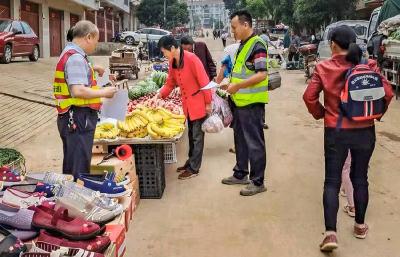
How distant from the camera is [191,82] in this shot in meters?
6.05

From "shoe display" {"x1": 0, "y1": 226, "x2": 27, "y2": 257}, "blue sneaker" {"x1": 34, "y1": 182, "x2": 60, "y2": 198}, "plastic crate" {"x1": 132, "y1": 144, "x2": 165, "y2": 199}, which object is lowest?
"plastic crate" {"x1": 132, "y1": 144, "x2": 165, "y2": 199}

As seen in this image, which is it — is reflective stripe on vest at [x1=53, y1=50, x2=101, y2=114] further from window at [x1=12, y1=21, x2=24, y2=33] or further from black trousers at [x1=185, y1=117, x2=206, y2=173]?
window at [x1=12, y1=21, x2=24, y2=33]

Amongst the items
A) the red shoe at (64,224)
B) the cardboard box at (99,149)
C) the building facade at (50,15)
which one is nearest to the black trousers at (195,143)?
the cardboard box at (99,149)

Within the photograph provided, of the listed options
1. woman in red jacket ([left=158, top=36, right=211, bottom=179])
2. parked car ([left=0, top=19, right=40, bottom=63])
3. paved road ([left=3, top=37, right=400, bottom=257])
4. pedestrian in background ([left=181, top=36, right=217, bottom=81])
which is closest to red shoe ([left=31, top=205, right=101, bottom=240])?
paved road ([left=3, top=37, right=400, bottom=257])

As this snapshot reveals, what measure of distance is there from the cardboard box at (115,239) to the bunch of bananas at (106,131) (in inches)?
112

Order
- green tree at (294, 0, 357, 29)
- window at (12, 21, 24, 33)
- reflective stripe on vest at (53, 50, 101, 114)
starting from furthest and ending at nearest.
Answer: green tree at (294, 0, 357, 29)
window at (12, 21, 24, 33)
reflective stripe on vest at (53, 50, 101, 114)

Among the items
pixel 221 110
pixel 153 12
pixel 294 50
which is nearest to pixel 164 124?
pixel 221 110

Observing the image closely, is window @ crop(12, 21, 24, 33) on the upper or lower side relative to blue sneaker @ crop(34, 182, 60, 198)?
upper

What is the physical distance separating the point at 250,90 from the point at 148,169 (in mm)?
1435

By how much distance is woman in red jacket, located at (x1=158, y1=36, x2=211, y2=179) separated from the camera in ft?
19.6

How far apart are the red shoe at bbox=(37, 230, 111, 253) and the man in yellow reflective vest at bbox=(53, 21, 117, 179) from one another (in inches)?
67.6

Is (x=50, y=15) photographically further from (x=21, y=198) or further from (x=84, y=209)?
(x=84, y=209)

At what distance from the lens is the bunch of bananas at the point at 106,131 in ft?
18.0

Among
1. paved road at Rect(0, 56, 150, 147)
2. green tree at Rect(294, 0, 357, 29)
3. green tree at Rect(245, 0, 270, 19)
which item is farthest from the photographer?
green tree at Rect(245, 0, 270, 19)
